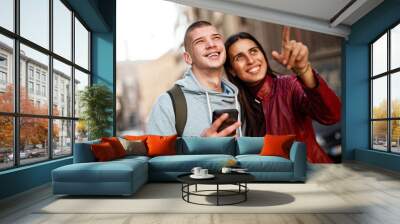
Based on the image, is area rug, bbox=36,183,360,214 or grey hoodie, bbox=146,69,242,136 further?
grey hoodie, bbox=146,69,242,136

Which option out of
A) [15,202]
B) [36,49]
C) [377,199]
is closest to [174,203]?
[15,202]

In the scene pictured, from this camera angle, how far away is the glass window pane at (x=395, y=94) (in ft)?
26.1

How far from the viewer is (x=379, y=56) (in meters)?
8.87

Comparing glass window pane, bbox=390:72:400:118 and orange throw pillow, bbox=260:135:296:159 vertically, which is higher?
glass window pane, bbox=390:72:400:118

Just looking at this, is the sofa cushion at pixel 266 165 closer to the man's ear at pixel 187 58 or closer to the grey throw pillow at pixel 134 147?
the grey throw pillow at pixel 134 147

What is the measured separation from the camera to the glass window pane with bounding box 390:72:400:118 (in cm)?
795

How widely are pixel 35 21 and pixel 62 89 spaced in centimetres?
148

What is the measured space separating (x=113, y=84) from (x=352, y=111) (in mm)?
5714

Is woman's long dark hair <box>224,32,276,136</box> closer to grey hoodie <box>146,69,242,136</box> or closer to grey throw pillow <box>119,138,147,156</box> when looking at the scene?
grey hoodie <box>146,69,242,136</box>

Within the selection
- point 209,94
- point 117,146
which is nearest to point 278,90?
point 209,94

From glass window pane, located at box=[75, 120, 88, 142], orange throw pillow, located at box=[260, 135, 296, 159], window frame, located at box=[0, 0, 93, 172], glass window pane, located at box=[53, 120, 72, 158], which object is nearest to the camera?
window frame, located at box=[0, 0, 93, 172]

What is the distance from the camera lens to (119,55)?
350 inches

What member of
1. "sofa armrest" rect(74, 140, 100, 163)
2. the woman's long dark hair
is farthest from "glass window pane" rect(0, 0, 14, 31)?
the woman's long dark hair

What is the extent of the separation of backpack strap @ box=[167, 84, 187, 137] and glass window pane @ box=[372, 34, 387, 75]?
4540 millimetres
